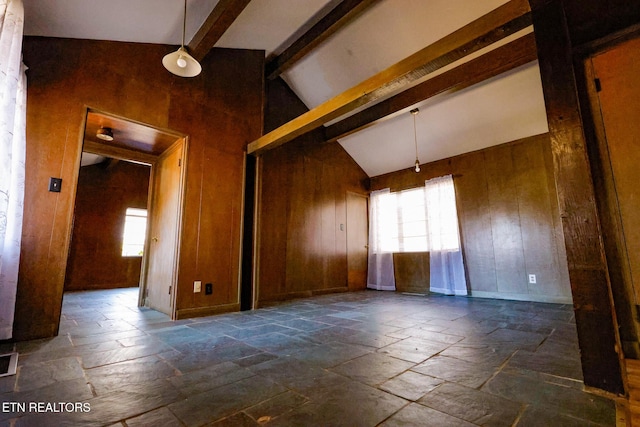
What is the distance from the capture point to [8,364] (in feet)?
5.32

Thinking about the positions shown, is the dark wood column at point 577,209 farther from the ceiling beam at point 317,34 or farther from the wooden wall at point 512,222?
the wooden wall at point 512,222

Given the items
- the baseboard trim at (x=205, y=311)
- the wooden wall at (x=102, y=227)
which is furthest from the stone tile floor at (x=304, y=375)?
the wooden wall at (x=102, y=227)

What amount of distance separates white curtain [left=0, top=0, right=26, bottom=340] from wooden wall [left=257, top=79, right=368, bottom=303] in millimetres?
2321

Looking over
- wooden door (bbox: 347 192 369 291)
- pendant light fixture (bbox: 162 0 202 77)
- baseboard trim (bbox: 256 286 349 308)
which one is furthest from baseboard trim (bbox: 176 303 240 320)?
wooden door (bbox: 347 192 369 291)

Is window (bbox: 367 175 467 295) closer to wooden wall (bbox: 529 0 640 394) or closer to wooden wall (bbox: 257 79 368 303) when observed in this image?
wooden wall (bbox: 257 79 368 303)

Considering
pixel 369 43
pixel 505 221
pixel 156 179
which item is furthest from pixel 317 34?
pixel 505 221

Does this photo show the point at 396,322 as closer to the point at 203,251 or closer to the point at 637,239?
the point at 637,239

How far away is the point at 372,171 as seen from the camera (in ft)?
19.8

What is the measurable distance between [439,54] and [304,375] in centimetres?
229

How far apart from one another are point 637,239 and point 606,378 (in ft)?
2.84

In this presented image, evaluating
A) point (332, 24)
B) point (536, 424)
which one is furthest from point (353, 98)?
point (536, 424)

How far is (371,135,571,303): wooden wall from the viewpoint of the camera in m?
3.87

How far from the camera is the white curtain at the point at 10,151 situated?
172cm

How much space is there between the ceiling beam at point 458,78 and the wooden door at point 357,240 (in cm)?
162
